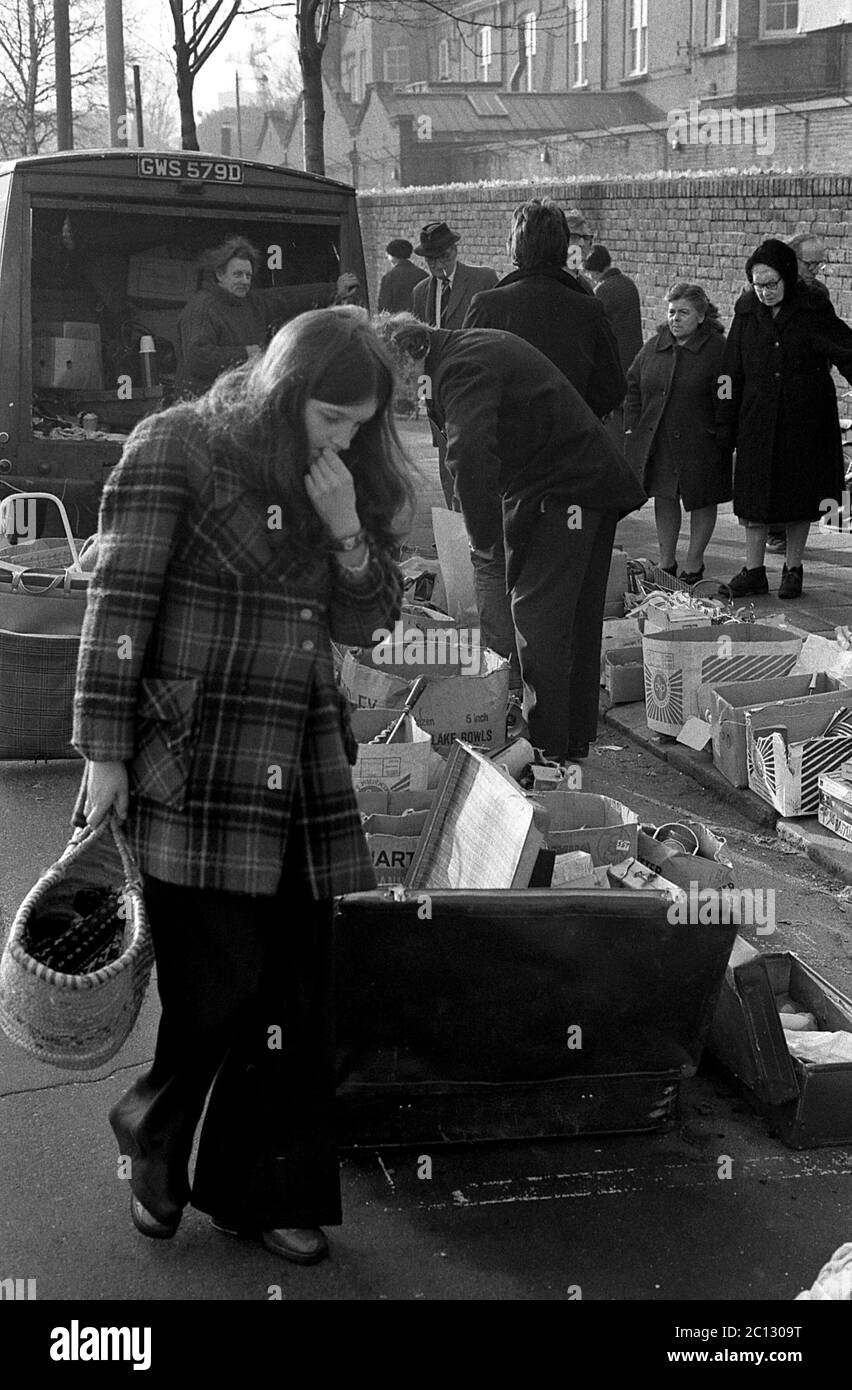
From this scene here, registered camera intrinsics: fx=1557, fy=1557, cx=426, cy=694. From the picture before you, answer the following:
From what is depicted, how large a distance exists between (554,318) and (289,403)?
13.2ft

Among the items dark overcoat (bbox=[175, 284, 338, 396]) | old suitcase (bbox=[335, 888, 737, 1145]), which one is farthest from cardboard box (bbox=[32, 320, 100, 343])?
old suitcase (bbox=[335, 888, 737, 1145])

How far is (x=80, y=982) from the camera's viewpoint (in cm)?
279

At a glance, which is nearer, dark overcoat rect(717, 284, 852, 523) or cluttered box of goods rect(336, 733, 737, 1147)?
cluttered box of goods rect(336, 733, 737, 1147)

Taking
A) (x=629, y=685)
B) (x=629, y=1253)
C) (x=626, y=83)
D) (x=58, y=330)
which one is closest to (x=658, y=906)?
(x=629, y=1253)

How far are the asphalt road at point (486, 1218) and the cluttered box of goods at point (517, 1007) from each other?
87mm

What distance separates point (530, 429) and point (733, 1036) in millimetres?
2557

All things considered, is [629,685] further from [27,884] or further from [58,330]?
[58,330]

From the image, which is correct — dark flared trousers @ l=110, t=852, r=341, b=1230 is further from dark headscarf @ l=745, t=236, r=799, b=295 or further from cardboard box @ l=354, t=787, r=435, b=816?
dark headscarf @ l=745, t=236, r=799, b=295

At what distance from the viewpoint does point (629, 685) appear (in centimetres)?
717

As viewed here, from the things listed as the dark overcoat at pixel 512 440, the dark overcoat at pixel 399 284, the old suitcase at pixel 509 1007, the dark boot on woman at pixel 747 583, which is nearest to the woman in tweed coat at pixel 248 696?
the old suitcase at pixel 509 1007

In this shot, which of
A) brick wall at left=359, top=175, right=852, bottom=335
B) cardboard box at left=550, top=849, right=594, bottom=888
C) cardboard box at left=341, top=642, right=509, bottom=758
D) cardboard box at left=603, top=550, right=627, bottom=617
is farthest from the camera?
brick wall at left=359, top=175, right=852, bottom=335

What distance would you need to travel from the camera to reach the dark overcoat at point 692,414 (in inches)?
356

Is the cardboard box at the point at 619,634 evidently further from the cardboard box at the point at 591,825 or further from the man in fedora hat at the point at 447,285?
the man in fedora hat at the point at 447,285

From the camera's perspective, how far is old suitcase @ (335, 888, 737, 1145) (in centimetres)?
339
